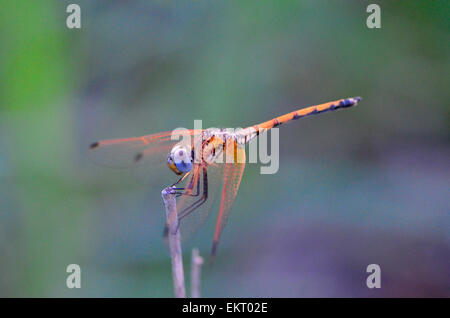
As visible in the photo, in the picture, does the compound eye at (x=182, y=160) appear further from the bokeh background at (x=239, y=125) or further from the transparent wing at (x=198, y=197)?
the bokeh background at (x=239, y=125)

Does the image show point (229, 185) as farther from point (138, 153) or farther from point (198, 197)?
point (138, 153)

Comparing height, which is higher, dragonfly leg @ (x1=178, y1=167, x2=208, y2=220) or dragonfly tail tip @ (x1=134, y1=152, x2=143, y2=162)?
dragonfly tail tip @ (x1=134, y1=152, x2=143, y2=162)

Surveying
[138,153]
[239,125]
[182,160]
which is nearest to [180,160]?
[182,160]

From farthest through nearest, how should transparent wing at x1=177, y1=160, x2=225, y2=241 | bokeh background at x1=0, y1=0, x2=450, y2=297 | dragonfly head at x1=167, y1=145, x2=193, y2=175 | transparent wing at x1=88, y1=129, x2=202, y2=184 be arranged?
1. bokeh background at x1=0, y1=0, x2=450, y2=297
2. transparent wing at x1=88, y1=129, x2=202, y2=184
3. dragonfly head at x1=167, y1=145, x2=193, y2=175
4. transparent wing at x1=177, y1=160, x2=225, y2=241

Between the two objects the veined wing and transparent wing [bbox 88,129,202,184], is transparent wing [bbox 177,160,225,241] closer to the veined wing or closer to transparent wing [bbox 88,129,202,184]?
the veined wing

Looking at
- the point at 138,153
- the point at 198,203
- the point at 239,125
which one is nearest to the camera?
the point at 198,203

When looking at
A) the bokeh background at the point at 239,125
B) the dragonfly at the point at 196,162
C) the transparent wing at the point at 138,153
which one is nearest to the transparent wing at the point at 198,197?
the dragonfly at the point at 196,162

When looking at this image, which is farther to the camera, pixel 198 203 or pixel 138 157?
pixel 138 157

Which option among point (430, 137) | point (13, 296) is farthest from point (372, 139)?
point (13, 296)

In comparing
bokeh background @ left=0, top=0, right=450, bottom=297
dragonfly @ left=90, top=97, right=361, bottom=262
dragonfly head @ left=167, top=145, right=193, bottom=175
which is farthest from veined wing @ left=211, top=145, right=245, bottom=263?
bokeh background @ left=0, top=0, right=450, bottom=297

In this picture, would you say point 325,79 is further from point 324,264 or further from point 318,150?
point 324,264
